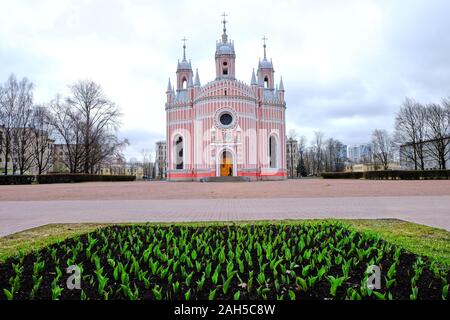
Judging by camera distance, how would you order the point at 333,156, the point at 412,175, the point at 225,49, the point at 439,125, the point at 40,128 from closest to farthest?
the point at 412,175, the point at 40,128, the point at 439,125, the point at 225,49, the point at 333,156

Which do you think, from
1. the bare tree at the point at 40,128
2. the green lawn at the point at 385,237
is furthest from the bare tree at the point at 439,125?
the bare tree at the point at 40,128

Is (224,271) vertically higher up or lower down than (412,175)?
lower down

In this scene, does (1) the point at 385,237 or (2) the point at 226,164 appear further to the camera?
(2) the point at 226,164

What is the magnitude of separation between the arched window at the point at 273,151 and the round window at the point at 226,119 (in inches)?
362

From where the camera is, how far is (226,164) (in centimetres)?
5194

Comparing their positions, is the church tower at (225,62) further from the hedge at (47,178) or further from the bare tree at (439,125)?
the bare tree at (439,125)

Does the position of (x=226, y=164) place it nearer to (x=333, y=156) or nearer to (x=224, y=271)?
(x=224, y=271)

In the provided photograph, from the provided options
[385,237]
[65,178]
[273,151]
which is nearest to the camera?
[385,237]

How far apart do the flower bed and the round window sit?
155 ft

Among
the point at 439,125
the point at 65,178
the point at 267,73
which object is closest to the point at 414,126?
the point at 439,125

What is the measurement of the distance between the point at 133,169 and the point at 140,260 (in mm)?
138225

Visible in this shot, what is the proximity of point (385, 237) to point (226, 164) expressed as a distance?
4600cm
